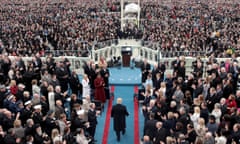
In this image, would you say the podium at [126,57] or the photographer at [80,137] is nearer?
the photographer at [80,137]

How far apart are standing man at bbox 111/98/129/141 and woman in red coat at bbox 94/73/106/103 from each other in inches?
97.3

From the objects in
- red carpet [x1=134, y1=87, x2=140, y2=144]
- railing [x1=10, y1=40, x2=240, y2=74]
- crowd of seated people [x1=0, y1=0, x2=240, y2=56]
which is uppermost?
crowd of seated people [x1=0, y1=0, x2=240, y2=56]

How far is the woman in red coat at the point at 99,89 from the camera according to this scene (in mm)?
14273

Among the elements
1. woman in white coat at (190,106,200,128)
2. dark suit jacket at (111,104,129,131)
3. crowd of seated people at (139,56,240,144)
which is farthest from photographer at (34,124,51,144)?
woman in white coat at (190,106,200,128)

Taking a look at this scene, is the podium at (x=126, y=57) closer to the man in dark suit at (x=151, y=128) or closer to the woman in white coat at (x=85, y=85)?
the woman in white coat at (x=85, y=85)

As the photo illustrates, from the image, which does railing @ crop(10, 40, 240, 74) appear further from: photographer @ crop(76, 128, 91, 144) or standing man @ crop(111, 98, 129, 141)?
photographer @ crop(76, 128, 91, 144)

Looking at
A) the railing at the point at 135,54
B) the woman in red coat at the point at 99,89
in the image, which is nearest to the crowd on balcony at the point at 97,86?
the woman in red coat at the point at 99,89

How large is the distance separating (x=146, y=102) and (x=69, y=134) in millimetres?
3789

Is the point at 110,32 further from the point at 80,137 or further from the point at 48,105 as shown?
the point at 80,137

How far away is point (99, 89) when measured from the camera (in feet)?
48.0

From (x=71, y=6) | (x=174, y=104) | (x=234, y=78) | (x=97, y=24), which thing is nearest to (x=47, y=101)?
(x=174, y=104)

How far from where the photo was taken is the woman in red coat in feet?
46.8

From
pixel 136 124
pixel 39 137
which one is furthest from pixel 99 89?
pixel 39 137

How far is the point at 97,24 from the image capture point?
27.6 metres
